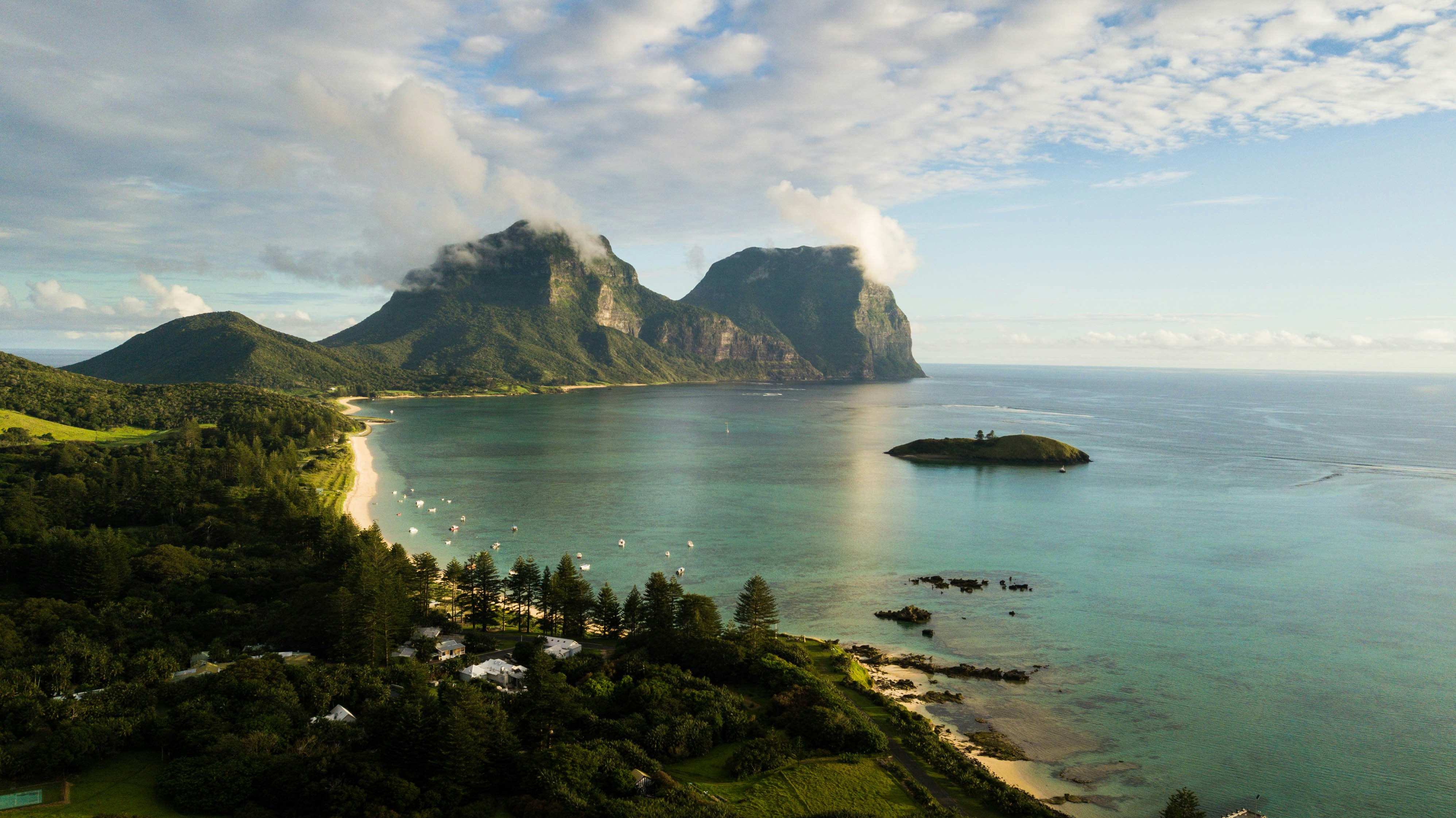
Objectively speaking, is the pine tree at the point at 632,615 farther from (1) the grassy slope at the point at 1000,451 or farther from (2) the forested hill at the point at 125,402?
(2) the forested hill at the point at 125,402

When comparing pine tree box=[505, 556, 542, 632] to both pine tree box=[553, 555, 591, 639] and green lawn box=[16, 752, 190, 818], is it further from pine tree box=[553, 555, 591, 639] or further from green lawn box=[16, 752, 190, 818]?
green lawn box=[16, 752, 190, 818]

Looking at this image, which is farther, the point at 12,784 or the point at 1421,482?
the point at 1421,482

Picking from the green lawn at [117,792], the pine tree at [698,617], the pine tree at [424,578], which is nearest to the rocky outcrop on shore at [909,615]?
the pine tree at [698,617]

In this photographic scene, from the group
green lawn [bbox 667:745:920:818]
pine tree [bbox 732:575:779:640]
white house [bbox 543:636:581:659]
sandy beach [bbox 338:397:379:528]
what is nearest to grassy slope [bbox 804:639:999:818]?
green lawn [bbox 667:745:920:818]

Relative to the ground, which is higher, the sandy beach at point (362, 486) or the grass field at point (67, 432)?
the grass field at point (67, 432)

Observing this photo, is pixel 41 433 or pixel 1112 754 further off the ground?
pixel 41 433

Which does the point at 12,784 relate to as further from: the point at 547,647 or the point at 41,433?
the point at 41,433

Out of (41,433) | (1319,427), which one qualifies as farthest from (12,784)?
(1319,427)
